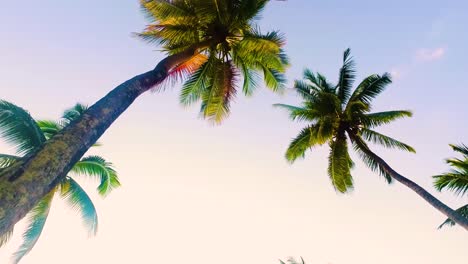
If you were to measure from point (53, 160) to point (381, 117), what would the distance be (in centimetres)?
1308

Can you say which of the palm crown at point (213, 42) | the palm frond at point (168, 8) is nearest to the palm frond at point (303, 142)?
the palm crown at point (213, 42)

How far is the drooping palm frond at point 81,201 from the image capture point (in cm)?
1230

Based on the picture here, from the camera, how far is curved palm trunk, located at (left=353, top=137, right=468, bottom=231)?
11352 mm

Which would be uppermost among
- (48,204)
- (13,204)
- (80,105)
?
(80,105)

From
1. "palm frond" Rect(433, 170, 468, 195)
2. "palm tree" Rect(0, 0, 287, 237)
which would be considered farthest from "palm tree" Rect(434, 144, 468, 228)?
"palm tree" Rect(0, 0, 287, 237)

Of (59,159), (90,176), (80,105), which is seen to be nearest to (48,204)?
(90,176)

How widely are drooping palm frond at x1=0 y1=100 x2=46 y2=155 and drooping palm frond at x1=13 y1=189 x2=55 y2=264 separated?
168 inches

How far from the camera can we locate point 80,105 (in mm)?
11742

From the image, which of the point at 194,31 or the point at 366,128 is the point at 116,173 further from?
the point at 366,128

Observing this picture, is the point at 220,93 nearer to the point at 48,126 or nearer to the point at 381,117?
the point at 48,126

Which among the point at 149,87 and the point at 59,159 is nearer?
the point at 59,159

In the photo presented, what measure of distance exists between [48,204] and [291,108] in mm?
10513

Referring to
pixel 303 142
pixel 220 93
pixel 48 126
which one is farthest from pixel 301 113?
pixel 48 126

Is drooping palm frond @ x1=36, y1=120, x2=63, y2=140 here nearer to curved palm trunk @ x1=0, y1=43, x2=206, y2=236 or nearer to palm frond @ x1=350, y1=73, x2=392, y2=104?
curved palm trunk @ x1=0, y1=43, x2=206, y2=236
